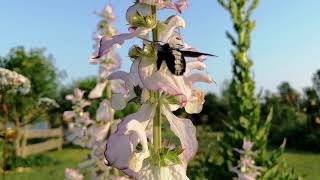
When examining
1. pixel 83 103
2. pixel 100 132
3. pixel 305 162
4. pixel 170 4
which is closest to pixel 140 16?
pixel 170 4

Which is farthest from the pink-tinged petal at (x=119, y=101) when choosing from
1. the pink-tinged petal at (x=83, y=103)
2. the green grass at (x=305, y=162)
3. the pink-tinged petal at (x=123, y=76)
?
the green grass at (x=305, y=162)

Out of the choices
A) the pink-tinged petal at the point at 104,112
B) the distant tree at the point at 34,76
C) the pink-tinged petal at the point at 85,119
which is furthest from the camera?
the distant tree at the point at 34,76

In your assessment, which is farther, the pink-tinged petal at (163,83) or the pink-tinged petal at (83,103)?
the pink-tinged petal at (83,103)

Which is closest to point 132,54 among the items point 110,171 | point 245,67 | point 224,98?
point 110,171

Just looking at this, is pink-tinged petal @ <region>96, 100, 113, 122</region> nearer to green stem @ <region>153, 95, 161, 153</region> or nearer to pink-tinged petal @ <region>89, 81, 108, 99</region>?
pink-tinged petal @ <region>89, 81, 108, 99</region>

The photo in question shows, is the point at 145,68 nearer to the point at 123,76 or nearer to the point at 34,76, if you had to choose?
the point at 123,76

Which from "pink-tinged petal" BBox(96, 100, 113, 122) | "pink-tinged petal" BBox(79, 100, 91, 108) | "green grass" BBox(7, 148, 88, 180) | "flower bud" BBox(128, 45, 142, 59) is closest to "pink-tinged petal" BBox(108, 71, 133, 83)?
"flower bud" BBox(128, 45, 142, 59)

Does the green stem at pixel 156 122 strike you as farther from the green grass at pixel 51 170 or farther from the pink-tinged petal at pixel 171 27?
the green grass at pixel 51 170
